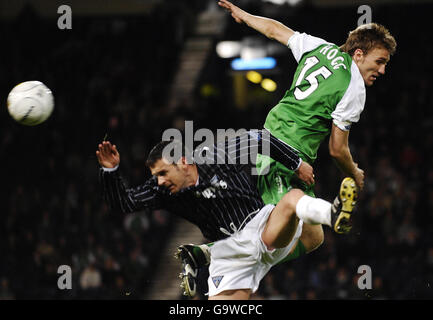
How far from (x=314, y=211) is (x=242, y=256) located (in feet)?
2.95

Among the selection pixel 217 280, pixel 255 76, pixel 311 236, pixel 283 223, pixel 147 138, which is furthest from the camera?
pixel 255 76

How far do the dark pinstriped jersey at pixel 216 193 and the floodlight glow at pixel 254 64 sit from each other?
432 inches

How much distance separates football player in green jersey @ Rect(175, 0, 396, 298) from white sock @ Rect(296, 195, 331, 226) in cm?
67

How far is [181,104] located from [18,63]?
4.78 metres

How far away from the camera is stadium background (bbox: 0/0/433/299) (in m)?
12.6

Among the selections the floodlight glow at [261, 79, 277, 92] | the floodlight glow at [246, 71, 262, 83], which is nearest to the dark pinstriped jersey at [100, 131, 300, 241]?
the floodlight glow at [261, 79, 277, 92]

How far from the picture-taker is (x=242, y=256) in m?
6.02

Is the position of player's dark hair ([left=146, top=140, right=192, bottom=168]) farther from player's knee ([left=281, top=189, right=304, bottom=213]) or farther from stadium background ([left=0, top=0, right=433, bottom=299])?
stadium background ([left=0, top=0, right=433, bottom=299])

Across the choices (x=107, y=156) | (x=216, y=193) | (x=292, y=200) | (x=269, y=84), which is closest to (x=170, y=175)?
(x=216, y=193)

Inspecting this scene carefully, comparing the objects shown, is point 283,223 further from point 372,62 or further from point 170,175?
point 372,62

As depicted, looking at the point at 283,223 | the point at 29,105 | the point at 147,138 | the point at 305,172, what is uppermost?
the point at 29,105
